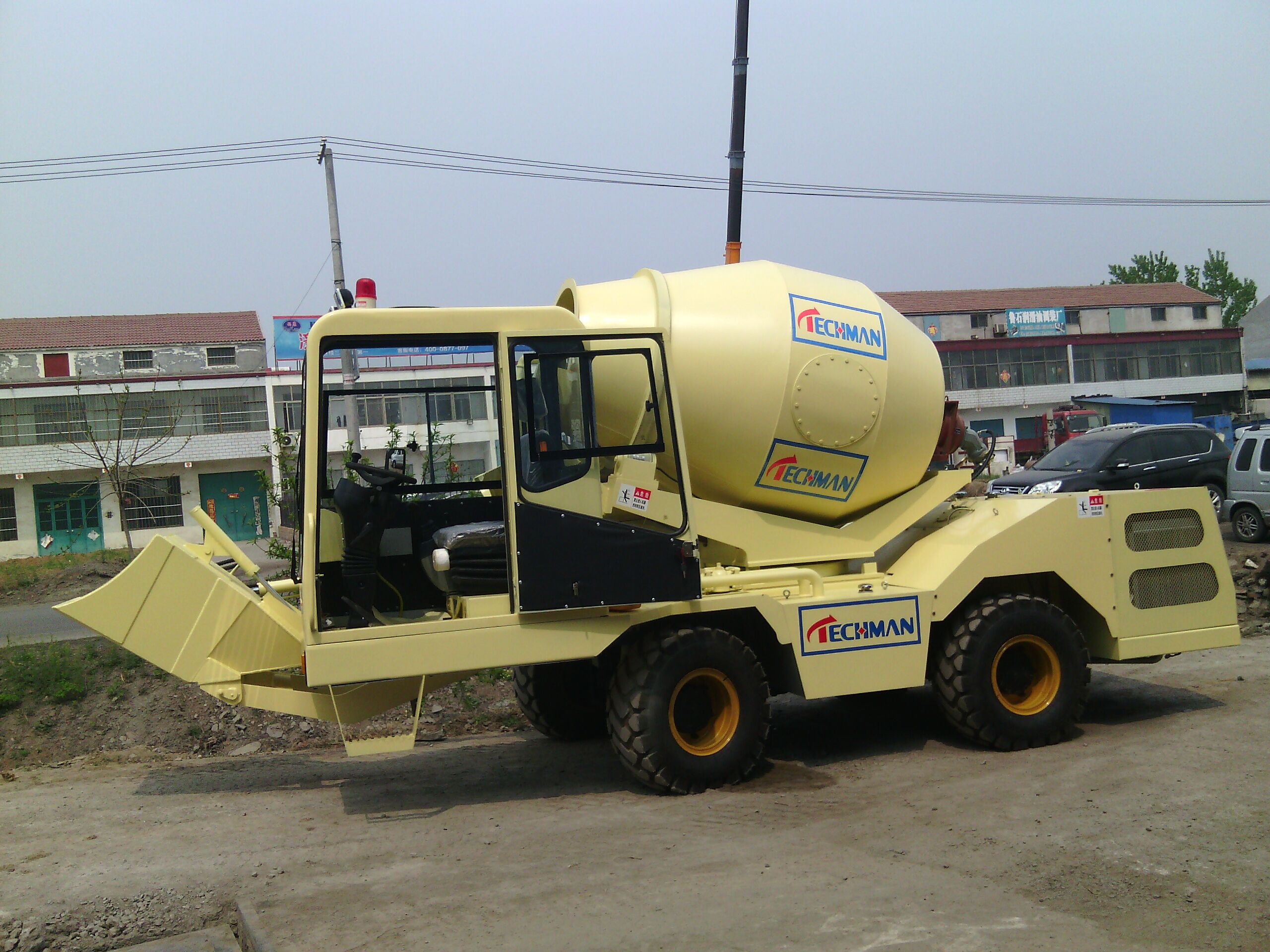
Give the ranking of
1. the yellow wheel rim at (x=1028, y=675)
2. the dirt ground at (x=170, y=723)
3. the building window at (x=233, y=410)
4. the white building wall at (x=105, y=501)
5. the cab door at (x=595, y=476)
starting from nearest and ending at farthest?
the cab door at (x=595, y=476) → the yellow wheel rim at (x=1028, y=675) → the dirt ground at (x=170, y=723) → the white building wall at (x=105, y=501) → the building window at (x=233, y=410)

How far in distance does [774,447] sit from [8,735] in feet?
20.5

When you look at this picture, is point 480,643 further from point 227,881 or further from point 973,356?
point 973,356

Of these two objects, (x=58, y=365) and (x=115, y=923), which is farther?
(x=58, y=365)

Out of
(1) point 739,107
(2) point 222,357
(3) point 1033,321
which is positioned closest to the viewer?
(1) point 739,107

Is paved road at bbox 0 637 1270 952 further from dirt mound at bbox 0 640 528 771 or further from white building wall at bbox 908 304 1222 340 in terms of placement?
white building wall at bbox 908 304 1222 340

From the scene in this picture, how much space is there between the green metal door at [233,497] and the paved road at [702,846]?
112ft

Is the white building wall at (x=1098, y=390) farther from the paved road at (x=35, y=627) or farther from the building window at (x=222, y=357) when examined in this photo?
the paved road at (x=35, y=627)

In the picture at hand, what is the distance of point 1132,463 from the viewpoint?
1617cm

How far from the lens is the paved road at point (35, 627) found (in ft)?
35.5

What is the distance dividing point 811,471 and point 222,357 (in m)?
40.0

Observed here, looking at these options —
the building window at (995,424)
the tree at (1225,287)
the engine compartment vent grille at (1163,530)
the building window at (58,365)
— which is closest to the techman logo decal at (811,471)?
the engine compartment vent grille at (1163,530)

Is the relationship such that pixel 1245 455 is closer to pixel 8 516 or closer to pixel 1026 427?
pixel 1026 427

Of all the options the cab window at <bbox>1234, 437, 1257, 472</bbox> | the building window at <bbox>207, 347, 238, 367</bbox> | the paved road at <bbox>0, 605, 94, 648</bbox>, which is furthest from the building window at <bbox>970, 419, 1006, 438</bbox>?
Answer: the paved road at <bbox>0, 605, 94, 648</bbox>

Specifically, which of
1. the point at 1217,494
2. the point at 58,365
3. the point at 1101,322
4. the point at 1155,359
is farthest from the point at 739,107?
the point at 1101,322
